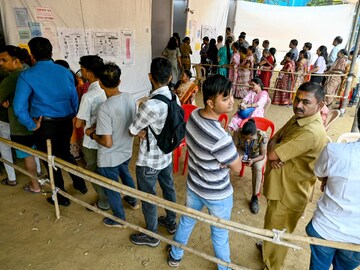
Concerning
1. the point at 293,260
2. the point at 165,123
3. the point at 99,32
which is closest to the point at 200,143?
the point at 165,123

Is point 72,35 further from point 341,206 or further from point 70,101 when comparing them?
point 341,206

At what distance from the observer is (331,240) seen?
1.49 m

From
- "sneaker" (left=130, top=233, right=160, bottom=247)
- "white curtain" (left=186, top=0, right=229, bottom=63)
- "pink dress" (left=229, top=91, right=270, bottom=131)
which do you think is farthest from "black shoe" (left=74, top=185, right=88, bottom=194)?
"white curtain" (left=186, top=0, right=229, bottom=63)

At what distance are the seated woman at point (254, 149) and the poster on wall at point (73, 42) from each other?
11.1ft

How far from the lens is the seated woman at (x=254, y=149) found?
104 inches

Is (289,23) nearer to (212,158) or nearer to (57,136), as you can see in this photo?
(57,136)

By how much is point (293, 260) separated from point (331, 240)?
1033mm

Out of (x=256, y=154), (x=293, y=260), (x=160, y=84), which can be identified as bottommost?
(x=293, y=260)

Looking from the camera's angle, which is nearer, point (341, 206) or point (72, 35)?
point (341, 206)

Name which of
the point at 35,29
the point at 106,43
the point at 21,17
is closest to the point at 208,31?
the point at 106,43

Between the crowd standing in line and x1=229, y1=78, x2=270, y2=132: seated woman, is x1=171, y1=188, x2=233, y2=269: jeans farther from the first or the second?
x1=229, y1=78, x2=270, y2=132: seated woman

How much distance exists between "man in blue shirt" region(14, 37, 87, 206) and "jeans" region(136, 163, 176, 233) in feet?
3.28

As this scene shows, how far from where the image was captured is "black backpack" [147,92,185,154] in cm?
193

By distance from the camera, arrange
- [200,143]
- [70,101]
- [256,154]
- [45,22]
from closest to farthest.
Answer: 1. [200,143]
2. [70,101]
3. [256,154]
4. [45,22]
